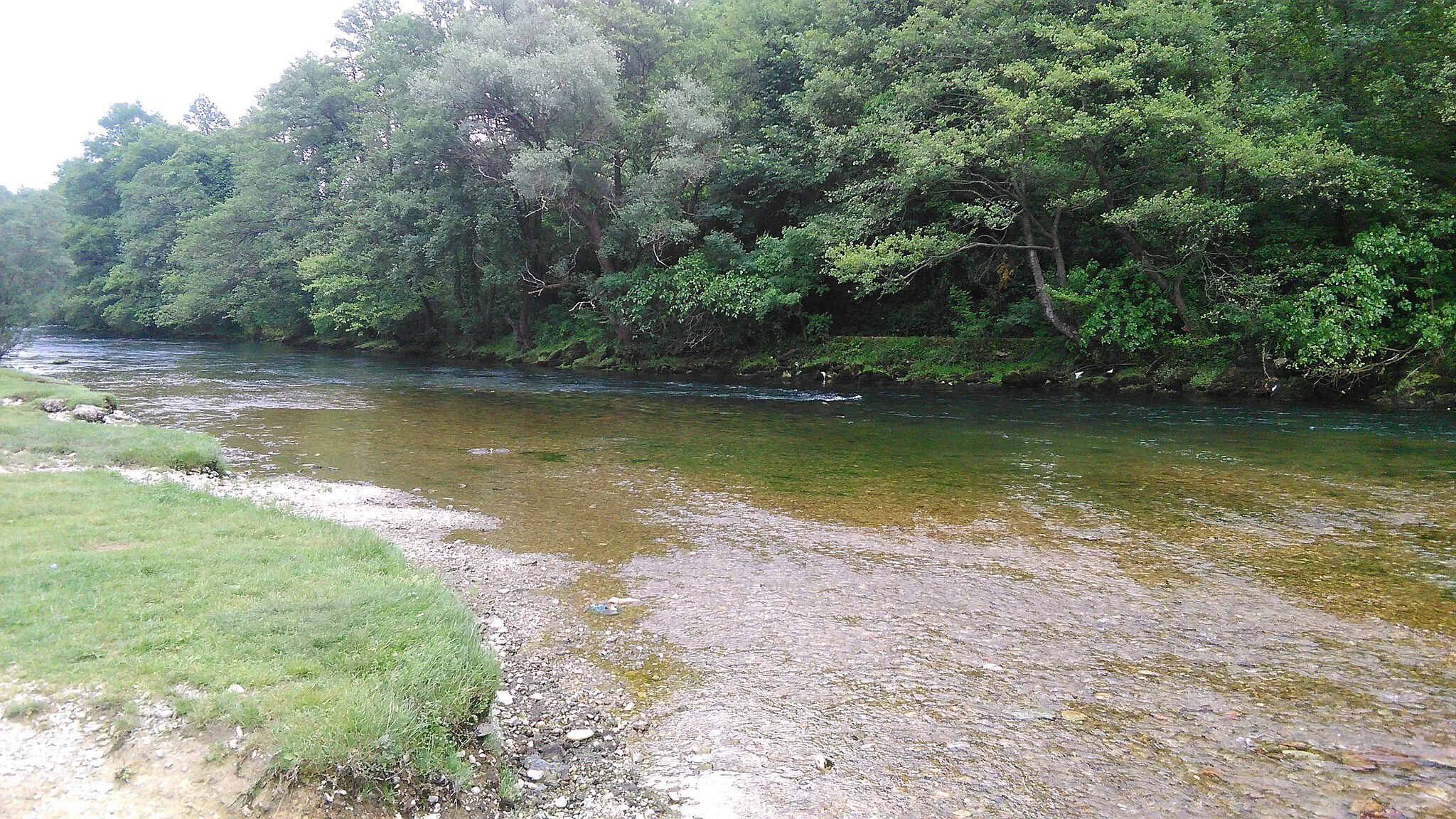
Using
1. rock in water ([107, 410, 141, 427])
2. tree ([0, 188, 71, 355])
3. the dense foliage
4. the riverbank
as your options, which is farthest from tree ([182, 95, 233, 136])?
rock in water ([107, 410, 141, 427])

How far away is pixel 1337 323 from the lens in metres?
17.3

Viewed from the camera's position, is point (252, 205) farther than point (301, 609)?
→ Yes

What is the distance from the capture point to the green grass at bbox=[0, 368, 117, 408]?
14.9 meters

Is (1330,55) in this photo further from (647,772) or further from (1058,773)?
(647,772)

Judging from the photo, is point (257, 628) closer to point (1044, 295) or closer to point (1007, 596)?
point (1007, 596)

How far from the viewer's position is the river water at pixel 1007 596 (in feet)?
13.2

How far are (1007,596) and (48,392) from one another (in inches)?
739

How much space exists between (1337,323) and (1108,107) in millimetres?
7352

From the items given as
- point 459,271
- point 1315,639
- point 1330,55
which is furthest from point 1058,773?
point 459,271

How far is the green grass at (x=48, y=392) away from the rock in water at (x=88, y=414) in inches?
32.1

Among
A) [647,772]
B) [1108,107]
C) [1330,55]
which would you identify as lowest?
[647,772]

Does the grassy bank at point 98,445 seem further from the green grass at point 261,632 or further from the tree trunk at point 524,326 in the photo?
the tree trunk at point 524,326

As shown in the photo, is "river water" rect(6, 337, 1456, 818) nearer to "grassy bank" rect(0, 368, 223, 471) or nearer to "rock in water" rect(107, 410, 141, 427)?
"rock in water" rect(107, 410, 141, 427)

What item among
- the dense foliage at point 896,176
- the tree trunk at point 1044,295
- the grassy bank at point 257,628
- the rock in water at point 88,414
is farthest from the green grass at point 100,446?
the tree trunk at point 1044,295
